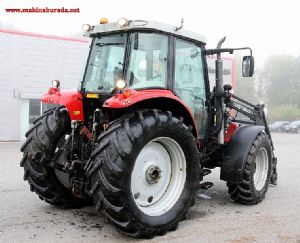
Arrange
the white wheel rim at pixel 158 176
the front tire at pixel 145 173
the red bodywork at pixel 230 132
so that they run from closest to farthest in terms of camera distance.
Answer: the front tire at pixel 145 173
the white wheel rim at pixel 158 176
the red bodywork at pixel 230 132

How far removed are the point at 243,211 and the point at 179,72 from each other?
2.20 meters

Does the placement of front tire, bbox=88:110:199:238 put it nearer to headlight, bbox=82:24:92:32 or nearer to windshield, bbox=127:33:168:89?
windshield, bbox=127:33:168:89

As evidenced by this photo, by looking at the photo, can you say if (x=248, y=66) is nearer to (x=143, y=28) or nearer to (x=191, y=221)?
(x=143, y=28)

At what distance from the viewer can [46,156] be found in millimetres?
5562

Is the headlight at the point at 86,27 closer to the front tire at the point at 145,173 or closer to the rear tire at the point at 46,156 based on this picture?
the rear tire at the point at 46,156

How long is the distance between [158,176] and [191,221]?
82cm

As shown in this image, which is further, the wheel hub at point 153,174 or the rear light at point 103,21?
the rear light at point 103,21

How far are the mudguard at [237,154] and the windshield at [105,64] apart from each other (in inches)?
86.0

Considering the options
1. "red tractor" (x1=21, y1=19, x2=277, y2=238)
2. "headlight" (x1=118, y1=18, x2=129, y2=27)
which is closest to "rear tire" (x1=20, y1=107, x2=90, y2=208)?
"red tractor" (x1=21, y1=19, x2=277, y2=238)

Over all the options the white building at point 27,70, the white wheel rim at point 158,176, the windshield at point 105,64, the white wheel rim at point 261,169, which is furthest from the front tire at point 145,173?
the white building at point 27,70

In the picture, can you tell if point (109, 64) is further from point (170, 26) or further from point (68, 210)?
point (68, 210)

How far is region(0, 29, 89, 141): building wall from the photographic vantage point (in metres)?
18.8

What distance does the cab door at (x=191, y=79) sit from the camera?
5.71 meters

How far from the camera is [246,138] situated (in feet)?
21.2
